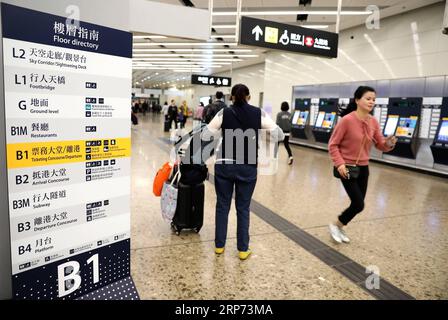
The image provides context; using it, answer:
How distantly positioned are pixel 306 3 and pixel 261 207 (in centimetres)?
616

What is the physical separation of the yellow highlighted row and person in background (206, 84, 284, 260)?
838mm

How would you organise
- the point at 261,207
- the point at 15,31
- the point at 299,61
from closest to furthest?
the point at 15,31
the point at 261,207
the point at 299,61

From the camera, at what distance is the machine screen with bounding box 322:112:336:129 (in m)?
10.5

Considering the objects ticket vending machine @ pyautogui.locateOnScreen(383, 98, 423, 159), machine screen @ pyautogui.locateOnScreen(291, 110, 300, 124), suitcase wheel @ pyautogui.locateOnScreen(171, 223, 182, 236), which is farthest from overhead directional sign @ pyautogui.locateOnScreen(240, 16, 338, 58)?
machine screen @ pyautogui.locateOnScreen(291, 110, 300, 124)

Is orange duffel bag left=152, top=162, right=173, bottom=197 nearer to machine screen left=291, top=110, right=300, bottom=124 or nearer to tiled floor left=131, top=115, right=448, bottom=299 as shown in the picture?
tiled floor left=131, top=115, right=448, bottom=299

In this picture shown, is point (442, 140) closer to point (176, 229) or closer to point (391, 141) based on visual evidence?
point (391, 141)

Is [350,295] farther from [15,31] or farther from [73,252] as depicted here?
[15,31]

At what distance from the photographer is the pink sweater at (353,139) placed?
300 cm

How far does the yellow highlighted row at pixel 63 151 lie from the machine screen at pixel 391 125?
8.20 metres
